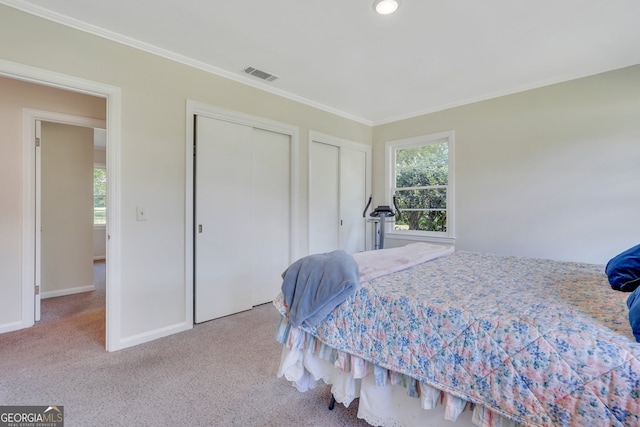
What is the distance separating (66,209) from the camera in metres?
3.90

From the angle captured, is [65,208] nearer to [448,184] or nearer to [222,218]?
[222,218]

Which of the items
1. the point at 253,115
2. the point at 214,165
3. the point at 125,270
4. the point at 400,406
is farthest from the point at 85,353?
the point at 253,115

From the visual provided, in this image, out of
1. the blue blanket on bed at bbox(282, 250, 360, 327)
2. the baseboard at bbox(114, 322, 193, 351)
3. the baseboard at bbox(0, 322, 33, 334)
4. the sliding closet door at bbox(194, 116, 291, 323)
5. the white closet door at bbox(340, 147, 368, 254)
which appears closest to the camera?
the blue blanket on bed at bbox(282, 250, 360, 327)

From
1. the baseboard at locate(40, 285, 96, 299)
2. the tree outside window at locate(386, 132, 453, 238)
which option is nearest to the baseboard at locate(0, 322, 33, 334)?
the baseboard at locate(40, 285, 96, 299)

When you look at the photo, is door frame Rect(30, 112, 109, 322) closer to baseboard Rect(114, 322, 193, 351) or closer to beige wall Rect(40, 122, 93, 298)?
beige wall Rect(40, 122, 93, 298)

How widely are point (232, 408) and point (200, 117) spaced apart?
8.35 feet

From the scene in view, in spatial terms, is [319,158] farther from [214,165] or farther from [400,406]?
[400,406]

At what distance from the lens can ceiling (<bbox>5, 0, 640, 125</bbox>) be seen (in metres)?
2.06

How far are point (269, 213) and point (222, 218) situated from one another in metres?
0.65

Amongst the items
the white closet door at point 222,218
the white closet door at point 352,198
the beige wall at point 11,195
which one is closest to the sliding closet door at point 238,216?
the white closet door at point 222,218

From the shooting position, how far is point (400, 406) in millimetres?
1343

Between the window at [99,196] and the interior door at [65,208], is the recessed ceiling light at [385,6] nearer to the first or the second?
the interior door at [65,208]

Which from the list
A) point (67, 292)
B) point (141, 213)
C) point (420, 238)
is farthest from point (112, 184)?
point (420, 238)

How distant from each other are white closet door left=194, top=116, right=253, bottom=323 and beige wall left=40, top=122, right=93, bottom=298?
2.34m
